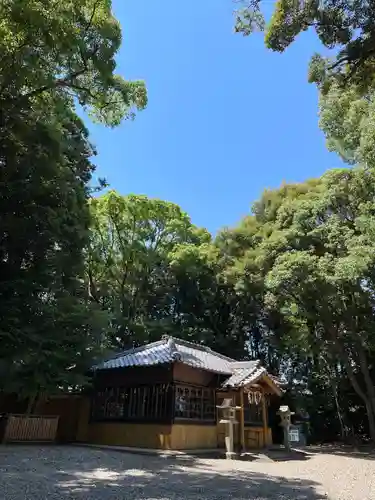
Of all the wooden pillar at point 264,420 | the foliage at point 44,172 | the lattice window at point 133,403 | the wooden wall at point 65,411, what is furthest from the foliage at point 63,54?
the wooden pillar at point 264,420

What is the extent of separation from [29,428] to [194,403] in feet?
17.6

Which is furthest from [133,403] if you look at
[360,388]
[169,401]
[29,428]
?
[360,388]

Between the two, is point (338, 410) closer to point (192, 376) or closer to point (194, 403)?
point (194, 403)

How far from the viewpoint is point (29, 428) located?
507 inches

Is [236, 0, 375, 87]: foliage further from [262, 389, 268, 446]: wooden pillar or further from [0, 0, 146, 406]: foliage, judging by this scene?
[262, 389, 268, 446]: wooden pillar

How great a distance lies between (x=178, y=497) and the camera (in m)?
5.84

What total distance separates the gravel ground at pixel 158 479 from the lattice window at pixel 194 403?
2130 millimetres

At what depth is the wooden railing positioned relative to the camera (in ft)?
40.6

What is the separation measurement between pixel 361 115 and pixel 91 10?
6830mm

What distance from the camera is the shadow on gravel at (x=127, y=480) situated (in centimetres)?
593

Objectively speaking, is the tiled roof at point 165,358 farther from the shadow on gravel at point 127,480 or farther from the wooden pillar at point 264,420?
the shadow on gravel at point 127,480

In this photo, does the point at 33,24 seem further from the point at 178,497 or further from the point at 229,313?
the point at 229,313

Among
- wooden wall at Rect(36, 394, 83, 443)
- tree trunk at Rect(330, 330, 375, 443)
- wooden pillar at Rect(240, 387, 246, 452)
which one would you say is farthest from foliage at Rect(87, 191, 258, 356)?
wooden pillar at Rect(240, 387, 246, 452)

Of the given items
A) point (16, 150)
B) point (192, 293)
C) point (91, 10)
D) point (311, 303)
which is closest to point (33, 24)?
point (91, 10)
